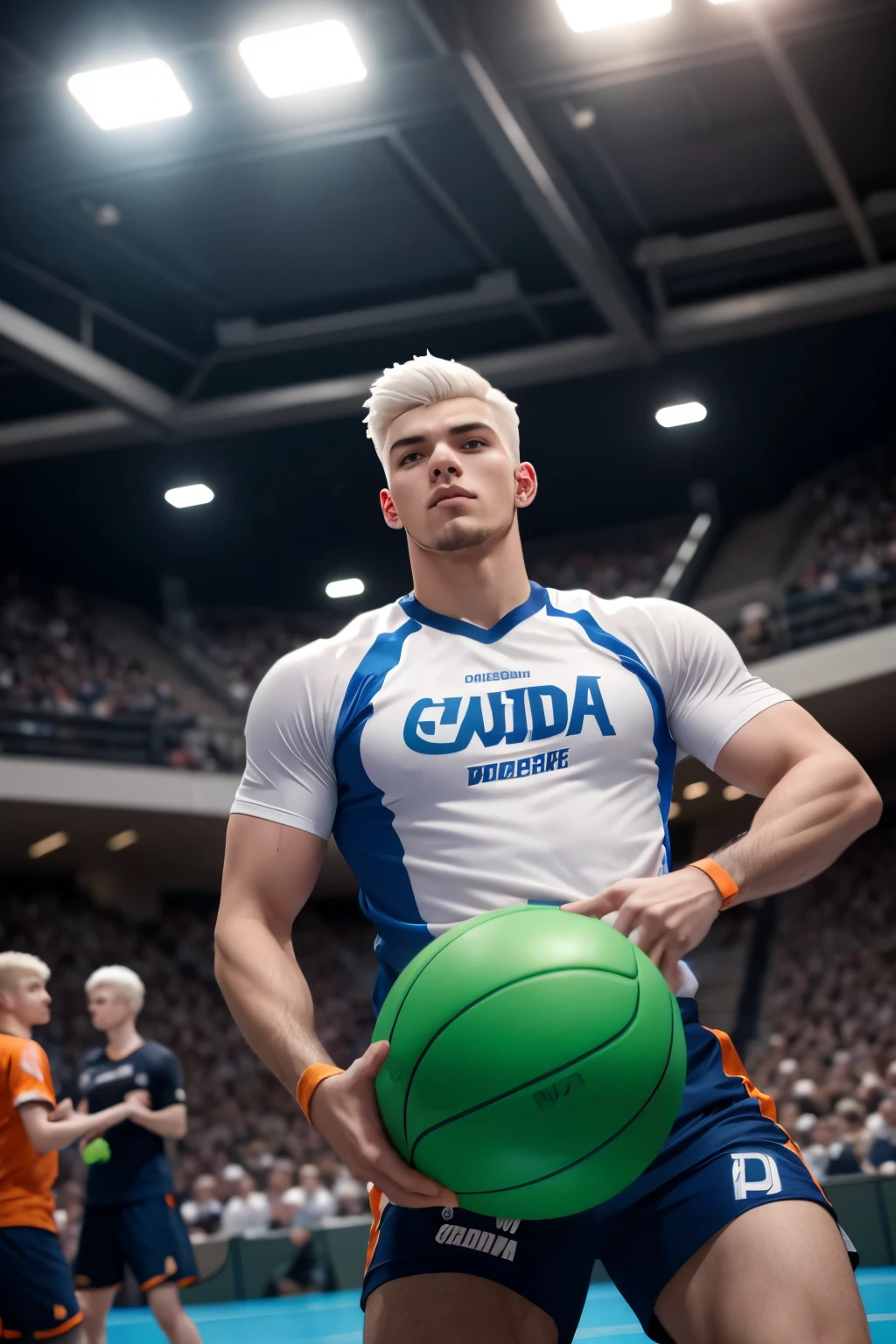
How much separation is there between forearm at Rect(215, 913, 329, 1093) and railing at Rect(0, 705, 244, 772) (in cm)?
1473

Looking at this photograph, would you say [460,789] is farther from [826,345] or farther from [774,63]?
[826,345]

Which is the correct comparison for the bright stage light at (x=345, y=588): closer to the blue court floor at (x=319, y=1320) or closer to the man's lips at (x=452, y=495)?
the blue court floor at (x=319, y=1320)

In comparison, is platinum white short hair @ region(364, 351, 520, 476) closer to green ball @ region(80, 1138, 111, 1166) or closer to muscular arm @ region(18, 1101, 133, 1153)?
muscular arm @ region(18, 1101, 133, 1153)

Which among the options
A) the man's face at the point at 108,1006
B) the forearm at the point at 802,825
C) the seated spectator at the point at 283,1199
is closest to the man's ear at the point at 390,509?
the forearm at the point at 802,825

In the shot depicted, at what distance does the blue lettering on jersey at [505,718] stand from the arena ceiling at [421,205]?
29.2ft

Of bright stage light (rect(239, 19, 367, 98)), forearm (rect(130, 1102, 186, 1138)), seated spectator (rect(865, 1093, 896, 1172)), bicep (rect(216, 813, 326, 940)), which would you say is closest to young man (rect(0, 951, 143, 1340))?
forearm (rect(130, 1102, 186, 1138))

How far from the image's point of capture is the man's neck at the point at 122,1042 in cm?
633

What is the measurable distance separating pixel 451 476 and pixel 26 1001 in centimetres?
352

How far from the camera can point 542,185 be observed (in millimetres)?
11883

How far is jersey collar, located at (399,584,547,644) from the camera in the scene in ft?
8.18

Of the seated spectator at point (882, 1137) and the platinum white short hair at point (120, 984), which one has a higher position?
the platinum white short hair at point (120, 984)

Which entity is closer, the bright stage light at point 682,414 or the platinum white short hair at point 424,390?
the platinum white short hair at point 424,390

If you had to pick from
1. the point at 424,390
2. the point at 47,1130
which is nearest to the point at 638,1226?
the point at 424,390

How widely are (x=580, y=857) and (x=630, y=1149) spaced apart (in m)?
0.52
